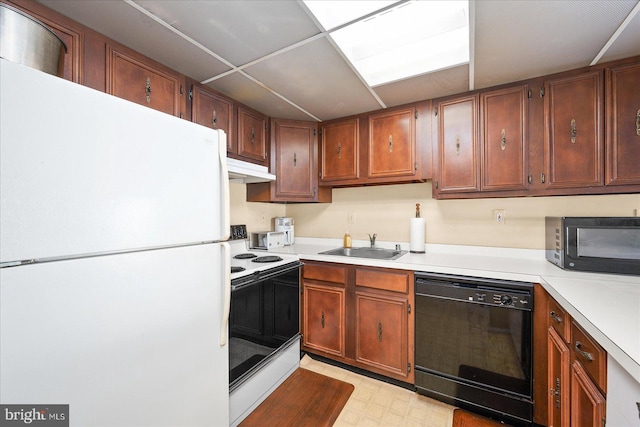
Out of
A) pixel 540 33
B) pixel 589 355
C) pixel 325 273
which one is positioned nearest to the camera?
pixel 589 355

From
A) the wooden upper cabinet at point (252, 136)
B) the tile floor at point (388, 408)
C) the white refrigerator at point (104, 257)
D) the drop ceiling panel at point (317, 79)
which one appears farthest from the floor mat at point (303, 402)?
the drop ceiling panel at point (317, 79)

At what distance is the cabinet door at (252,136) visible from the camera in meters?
2.18

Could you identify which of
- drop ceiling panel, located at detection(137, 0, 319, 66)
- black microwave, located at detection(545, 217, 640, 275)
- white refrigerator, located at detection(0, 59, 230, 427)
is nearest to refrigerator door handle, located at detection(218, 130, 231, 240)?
white refrigerator, located at detection(0, 59, 230, 427)

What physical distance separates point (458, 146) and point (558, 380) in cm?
153

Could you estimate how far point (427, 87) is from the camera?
1898 millimetres

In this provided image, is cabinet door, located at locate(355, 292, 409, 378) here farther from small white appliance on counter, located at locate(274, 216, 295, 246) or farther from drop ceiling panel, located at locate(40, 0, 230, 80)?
drop ceiling panel, located at locate(40, 0, 230, 80)

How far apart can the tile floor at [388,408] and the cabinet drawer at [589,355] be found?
35.2 inches

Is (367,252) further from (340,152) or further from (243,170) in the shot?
(243,170)

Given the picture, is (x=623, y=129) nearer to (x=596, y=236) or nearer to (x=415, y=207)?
(x=596, y=236)

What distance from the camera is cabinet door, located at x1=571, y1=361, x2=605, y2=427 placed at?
0.92 metres

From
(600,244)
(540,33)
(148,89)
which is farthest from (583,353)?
(148,89)

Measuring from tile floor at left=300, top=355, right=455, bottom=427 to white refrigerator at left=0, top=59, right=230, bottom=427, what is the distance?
0.93 m

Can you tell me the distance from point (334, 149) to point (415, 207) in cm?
94

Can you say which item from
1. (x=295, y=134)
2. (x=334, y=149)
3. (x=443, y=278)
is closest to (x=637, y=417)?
(x=443, y=278)
